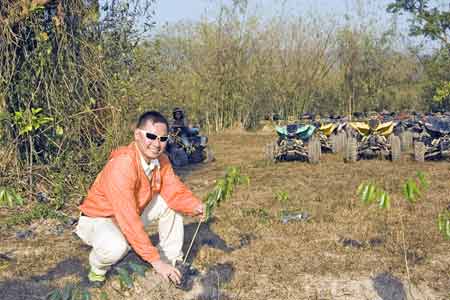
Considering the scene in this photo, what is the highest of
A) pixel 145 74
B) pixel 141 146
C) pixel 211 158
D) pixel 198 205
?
pixel 145 74

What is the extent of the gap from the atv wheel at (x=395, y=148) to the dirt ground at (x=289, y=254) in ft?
9.02

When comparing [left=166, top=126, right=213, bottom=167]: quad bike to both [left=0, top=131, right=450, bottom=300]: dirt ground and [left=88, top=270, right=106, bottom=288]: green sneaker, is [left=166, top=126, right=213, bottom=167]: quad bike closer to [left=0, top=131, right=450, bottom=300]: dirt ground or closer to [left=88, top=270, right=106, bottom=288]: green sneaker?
[left=0, top=131, right=450, bottom=300]: dirt ground

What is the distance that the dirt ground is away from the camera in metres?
3.69

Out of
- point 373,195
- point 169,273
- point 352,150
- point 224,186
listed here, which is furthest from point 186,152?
point 373,195

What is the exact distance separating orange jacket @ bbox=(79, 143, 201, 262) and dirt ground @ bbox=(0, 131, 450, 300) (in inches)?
11.9

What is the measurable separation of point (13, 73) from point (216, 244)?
2.96 m

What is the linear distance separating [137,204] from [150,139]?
19.3 inches

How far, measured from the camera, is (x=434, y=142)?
991 cm

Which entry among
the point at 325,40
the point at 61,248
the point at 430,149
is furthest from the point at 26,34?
the point at 325,40

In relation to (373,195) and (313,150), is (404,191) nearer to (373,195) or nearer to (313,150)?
(373,195)

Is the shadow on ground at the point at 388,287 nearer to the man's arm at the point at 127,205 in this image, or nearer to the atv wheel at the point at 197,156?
the man's arm at the point at 127,205

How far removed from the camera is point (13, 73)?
19.9 feet

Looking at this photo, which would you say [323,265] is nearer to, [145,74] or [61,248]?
[61,248]

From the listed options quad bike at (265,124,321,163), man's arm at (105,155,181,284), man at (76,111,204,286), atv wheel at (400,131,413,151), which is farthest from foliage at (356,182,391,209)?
atv wheel at (400,131,413,151)
